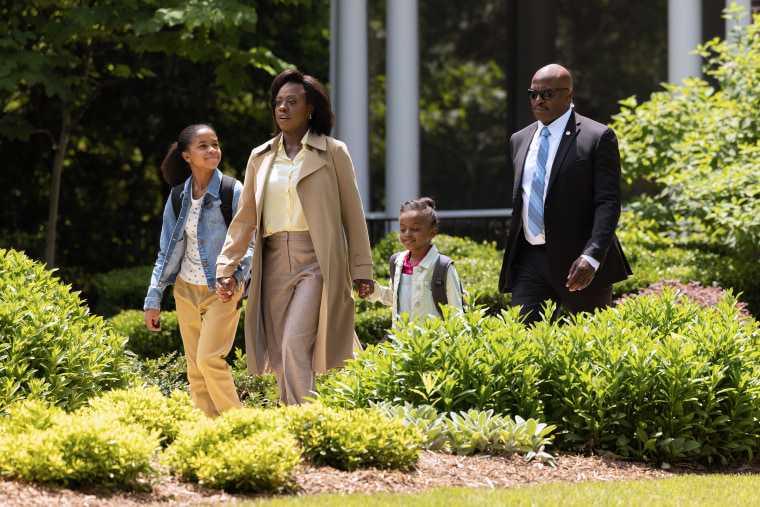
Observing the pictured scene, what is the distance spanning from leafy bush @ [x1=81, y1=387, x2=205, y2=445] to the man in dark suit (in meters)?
1.91

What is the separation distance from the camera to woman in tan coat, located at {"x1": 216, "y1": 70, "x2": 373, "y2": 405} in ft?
17.6

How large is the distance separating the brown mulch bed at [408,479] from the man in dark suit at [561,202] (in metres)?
1.17

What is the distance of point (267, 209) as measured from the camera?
5.46m

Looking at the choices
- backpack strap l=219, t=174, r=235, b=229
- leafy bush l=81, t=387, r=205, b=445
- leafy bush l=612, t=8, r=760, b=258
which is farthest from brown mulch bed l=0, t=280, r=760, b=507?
leafy bush l=612, t=8, r=760, b=258

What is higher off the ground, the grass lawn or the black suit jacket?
the black suit jacket

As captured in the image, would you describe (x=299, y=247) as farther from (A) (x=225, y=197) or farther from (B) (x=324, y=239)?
(A) (x=225, y=197)

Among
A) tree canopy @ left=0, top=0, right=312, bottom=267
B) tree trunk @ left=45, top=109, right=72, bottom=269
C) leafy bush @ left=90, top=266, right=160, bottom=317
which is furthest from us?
tree trunk @ left=45, top=109, right=72, bottom=269

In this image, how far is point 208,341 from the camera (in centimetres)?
587

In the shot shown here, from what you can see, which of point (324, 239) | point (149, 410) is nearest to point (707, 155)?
point (324, 239)

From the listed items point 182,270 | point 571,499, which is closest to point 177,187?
point 182,270

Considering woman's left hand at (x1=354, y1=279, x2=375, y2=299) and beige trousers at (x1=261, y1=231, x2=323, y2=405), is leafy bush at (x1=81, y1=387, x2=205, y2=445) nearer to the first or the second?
beige trousers at (x1=261, y1=231, x2=323, y2=405)

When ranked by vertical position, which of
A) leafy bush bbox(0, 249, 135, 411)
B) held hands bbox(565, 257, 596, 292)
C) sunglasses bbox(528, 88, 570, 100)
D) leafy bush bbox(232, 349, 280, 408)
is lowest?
leafy bush bbox(232, 349, 280, 408)

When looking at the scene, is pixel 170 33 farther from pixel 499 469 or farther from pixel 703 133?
pixel 499 469

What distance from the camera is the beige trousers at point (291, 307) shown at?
5.36 m
